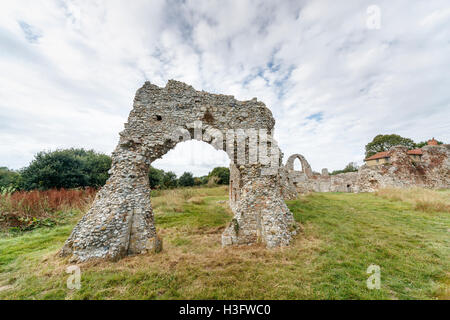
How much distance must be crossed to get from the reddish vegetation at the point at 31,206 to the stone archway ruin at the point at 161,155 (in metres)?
6.61

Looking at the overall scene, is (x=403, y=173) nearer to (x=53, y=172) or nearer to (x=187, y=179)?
(x=187, y=179)

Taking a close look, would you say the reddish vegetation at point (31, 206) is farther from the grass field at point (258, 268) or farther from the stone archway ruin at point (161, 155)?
the stone archway ruin at point (161, 155)

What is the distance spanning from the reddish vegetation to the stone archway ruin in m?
6.61

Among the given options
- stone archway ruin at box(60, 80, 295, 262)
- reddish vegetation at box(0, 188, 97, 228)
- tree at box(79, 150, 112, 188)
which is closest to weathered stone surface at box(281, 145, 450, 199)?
stone archway ruin at box(60, 80, 295, 262)

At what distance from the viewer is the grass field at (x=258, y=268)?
341 cm

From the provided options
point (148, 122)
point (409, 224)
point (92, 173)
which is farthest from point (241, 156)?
point (92, 173)

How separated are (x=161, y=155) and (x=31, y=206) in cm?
937

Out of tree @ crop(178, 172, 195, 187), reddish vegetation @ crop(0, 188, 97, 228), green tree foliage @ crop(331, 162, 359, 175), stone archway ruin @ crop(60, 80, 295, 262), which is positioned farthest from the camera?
green tree foliage @ crop(331, 162, 359, 175)

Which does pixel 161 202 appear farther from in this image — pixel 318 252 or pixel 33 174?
pixel 318 252

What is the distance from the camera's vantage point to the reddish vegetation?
328 inches

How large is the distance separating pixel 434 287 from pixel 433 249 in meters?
2.50

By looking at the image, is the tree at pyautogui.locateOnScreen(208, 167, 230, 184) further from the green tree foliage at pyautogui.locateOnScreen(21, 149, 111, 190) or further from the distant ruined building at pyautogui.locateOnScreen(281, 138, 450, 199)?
the green tree foliage at pyautogui.locateOnScreen(21, 149, 111, 190)

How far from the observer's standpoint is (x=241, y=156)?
656 centimetres

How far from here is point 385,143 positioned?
37.2m
